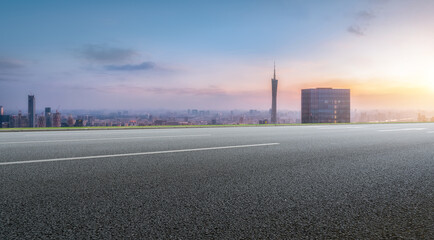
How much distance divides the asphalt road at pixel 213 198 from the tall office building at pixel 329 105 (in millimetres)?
194400

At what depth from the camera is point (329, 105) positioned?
193250 mm

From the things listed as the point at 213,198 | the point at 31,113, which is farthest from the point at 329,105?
the point at 213,198

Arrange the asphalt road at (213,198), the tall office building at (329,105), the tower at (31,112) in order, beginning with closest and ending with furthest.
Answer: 1. the asphalt road at (213,198)
2. the tower at (31,112)
3. the tall office building at (329,105)

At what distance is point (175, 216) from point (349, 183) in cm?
261

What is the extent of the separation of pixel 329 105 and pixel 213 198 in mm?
203768

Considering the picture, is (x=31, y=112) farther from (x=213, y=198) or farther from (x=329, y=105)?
(x=329, y=105)

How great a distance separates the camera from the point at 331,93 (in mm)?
192500

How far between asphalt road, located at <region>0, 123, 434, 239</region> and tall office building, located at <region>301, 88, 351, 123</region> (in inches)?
7654

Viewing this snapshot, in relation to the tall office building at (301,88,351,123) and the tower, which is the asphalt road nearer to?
the tower

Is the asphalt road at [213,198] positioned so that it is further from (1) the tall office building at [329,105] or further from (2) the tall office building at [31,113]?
(1) the tall office building at [329,105]

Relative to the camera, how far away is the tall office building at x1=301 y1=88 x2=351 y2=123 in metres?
192

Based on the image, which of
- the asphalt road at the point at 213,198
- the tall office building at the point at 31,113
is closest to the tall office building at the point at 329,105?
the tall office building at the point at 31,113

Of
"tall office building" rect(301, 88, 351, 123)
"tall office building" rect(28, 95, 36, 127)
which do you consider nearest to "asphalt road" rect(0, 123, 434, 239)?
"tall office building" rect(28, 95, 36, 127)

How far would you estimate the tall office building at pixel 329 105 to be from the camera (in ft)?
631
